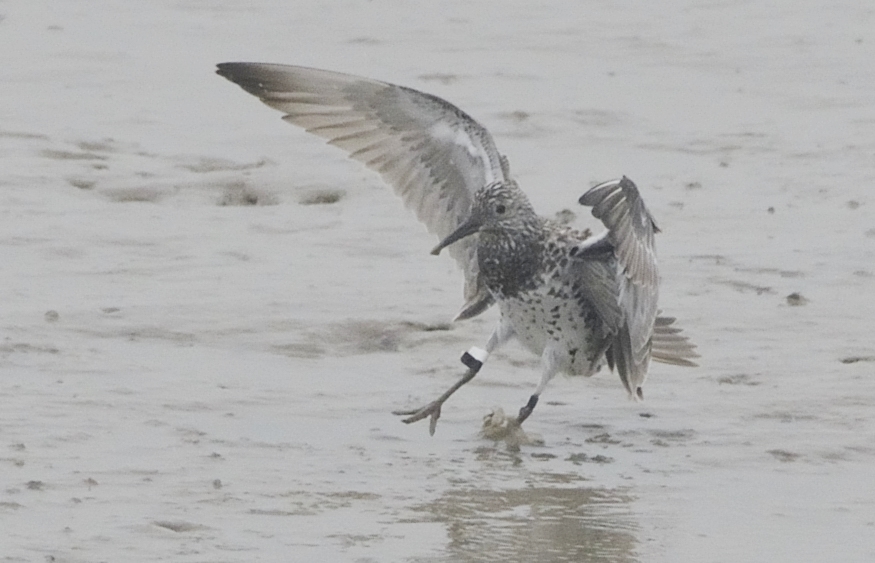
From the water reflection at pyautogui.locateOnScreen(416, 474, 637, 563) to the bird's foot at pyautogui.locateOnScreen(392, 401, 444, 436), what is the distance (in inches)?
24.3

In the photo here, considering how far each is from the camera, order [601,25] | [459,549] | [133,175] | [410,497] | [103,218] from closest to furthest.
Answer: [459,549] < [410,497] < [103,218] < [133,175] < [601,25]

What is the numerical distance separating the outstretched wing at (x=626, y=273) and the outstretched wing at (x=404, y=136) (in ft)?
2.20

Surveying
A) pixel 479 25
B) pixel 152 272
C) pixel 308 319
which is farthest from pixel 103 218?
pixel 479 25

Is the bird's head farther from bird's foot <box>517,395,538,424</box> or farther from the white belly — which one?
bird's foot <box>517,395,538,424</box>

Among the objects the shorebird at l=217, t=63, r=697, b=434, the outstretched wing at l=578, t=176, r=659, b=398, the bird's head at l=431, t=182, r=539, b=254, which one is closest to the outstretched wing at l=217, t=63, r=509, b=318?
the shorebird at l=217, t=63, r=697, b=434

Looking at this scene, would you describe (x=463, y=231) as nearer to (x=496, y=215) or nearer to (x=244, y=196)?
(x=496, y=215)

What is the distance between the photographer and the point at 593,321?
26.8ft

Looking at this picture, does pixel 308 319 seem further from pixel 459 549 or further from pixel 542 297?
pixel 459 549

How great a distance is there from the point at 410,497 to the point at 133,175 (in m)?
4.56

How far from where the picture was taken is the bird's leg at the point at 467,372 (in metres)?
7.73

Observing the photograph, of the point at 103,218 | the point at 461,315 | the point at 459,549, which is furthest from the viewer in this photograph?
the point at 103,218

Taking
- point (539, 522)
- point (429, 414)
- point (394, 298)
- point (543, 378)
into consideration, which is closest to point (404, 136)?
point (394, 298)

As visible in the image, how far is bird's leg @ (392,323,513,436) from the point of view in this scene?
7.73m

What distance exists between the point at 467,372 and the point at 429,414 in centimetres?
42
